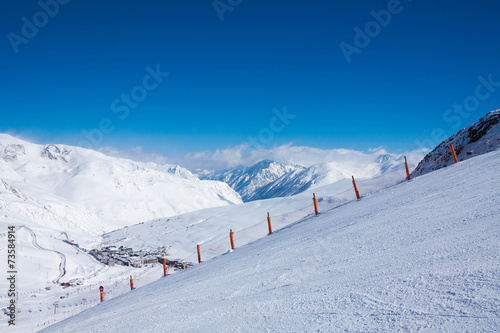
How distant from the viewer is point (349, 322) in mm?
3396

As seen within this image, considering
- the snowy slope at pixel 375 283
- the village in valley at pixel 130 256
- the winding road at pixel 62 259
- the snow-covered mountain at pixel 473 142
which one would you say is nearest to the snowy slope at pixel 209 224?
the village in valley at pixel 130 256

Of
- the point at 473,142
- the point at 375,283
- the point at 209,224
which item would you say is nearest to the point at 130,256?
the point at 209,224

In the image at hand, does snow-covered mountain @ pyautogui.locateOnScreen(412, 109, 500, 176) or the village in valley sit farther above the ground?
snow-covered mountain @ pyautogui.locateOnScreen(412, 109, 500, 176)

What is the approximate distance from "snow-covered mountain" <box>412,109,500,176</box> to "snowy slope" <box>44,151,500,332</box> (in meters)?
10.8

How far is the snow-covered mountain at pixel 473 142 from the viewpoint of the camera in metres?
17.4

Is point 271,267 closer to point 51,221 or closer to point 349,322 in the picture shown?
point 349,322

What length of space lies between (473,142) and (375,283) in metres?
19.6

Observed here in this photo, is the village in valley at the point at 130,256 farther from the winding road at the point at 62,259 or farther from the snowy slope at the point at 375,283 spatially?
Result: the snowy slope at the point at 375,283

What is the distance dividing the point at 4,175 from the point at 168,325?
24416 centimetres

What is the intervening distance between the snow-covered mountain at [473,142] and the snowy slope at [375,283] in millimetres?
10777

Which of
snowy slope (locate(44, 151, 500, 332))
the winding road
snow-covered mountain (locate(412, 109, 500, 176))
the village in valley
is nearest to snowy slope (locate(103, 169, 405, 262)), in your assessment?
the village in valley

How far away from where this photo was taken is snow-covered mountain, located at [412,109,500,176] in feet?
57.2

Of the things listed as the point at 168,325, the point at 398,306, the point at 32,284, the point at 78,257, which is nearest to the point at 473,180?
the point at 398,306

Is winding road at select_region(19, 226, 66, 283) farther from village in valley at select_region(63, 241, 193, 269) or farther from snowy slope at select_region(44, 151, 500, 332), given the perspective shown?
snowy slope at select_region(44, 151, 500, 332)
